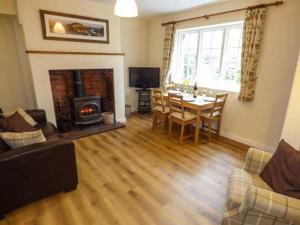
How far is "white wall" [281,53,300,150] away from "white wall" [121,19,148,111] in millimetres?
3701

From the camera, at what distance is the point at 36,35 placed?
310 centimetres

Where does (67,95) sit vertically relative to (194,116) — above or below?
above

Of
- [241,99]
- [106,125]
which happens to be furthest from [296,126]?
[106,125]

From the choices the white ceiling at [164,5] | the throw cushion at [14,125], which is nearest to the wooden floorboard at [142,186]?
the throw cushion at [14,125]

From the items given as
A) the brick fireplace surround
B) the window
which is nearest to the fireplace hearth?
the brick fireplace surround

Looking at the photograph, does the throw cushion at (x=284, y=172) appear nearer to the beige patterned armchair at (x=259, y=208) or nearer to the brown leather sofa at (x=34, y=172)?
the beige patterned armchair at (x=259, y=208)

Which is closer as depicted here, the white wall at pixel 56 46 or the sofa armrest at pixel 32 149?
the sofa armrest at pixel 32 149

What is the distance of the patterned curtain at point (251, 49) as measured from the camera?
2.89 m

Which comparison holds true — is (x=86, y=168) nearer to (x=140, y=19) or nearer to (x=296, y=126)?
(x=296, y=126)

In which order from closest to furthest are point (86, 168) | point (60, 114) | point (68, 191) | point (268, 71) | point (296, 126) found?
point (68, 191)
point (296, 126)
point (86, 168)
point (268, 71)
point (60, 114)

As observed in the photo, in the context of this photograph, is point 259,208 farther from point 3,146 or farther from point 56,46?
point 56,46

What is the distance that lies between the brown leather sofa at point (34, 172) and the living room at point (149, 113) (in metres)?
0.01

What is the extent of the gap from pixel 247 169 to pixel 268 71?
1.89 metres

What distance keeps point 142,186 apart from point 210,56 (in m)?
3.04
